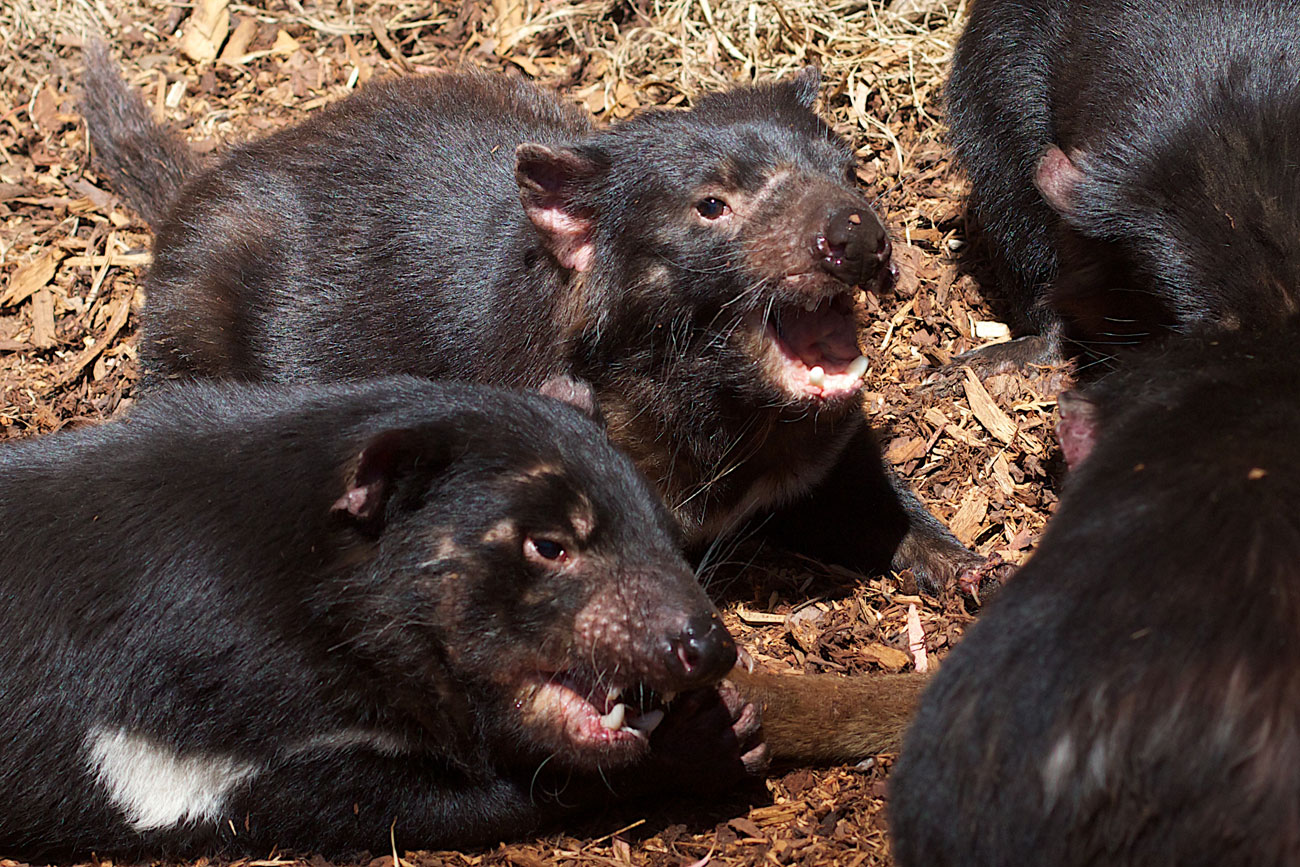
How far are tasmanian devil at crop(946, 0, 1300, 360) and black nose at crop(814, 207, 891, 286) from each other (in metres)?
0.94

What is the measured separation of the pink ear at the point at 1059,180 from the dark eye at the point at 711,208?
122 centimetres

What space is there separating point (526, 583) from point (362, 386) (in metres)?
0.87

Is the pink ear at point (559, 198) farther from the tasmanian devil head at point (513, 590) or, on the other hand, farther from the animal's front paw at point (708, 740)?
the animal's front paw at point (708, 740)

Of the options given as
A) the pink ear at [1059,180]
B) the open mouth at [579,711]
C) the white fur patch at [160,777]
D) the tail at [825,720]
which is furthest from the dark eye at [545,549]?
the pink ear at [1059,180]

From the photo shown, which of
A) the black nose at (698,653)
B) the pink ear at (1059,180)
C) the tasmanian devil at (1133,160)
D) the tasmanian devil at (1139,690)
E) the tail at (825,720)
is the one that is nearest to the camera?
the tasmanian devil at (1139,690)

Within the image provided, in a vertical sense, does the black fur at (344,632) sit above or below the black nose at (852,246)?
below

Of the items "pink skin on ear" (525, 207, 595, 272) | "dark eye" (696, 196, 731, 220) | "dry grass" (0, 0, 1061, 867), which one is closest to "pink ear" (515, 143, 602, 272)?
"pink skin on ear" (525, 207, 595, 272)

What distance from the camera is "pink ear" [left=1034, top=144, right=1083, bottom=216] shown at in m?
4.83

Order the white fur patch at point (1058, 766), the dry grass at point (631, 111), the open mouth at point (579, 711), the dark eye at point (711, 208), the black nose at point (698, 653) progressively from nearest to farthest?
the white fur patch at point (1058, 766) < the black nose at point (698, 653) < the open mouth at point (579, 711) < the dark eye at point (711, 208) < the dry grass at point (631, 111)

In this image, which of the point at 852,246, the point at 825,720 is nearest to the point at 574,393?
the point at 852,246

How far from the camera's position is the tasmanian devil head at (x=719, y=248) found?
4355 mm

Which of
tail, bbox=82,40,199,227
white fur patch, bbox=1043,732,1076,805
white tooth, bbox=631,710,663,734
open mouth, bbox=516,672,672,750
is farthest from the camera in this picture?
tail, bbox=82,40,199,227

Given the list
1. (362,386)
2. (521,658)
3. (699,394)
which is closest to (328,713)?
(521,658)

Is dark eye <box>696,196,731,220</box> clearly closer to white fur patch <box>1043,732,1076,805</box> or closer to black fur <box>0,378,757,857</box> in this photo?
black fur <box>0,378,757,857</box>
